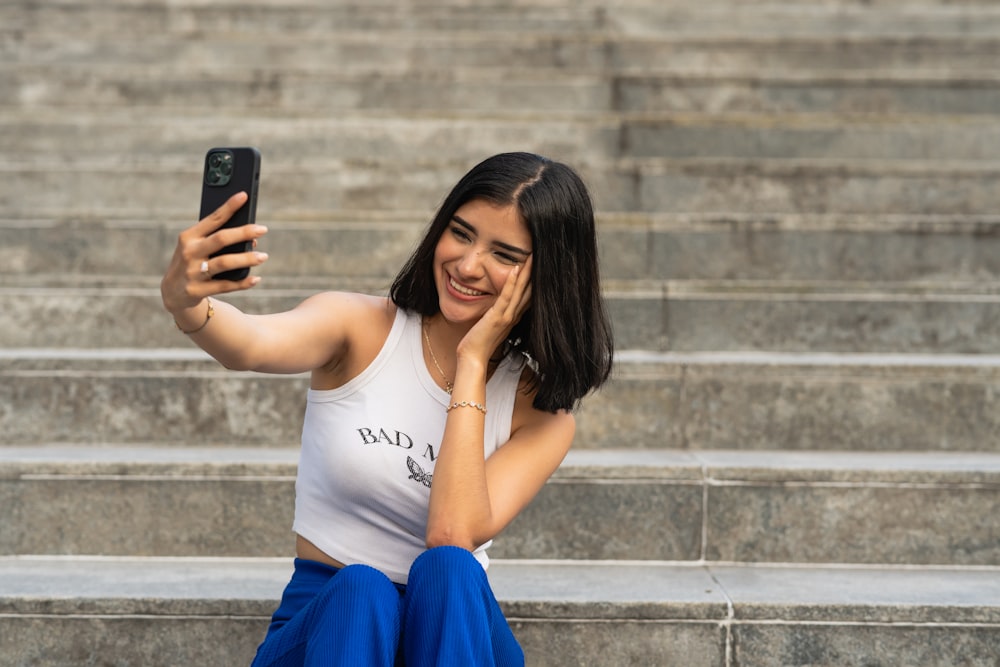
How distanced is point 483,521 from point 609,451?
994mm

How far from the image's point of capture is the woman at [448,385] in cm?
199

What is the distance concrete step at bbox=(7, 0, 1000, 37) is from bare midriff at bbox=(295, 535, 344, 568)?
12.2 ft

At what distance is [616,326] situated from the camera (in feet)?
11.0

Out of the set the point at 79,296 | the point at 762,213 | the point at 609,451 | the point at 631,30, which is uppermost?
the point at 631,30

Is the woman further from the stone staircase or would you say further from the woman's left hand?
the stone staircase

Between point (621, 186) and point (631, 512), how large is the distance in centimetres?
168

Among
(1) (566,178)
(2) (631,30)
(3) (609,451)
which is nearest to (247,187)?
(1) (566,178)

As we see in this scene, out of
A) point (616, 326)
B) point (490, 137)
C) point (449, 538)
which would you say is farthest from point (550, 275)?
point (490, 137)

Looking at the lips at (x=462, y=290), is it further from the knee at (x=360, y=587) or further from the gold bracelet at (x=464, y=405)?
the knee at (x=360, y=587)

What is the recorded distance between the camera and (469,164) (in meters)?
4.12

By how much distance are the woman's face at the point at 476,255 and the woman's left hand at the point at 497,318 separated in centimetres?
2

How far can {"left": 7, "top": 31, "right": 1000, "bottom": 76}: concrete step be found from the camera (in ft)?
16.2

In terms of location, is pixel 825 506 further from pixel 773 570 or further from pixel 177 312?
pixel 177 312

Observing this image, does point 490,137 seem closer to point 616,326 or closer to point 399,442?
point 616,326
